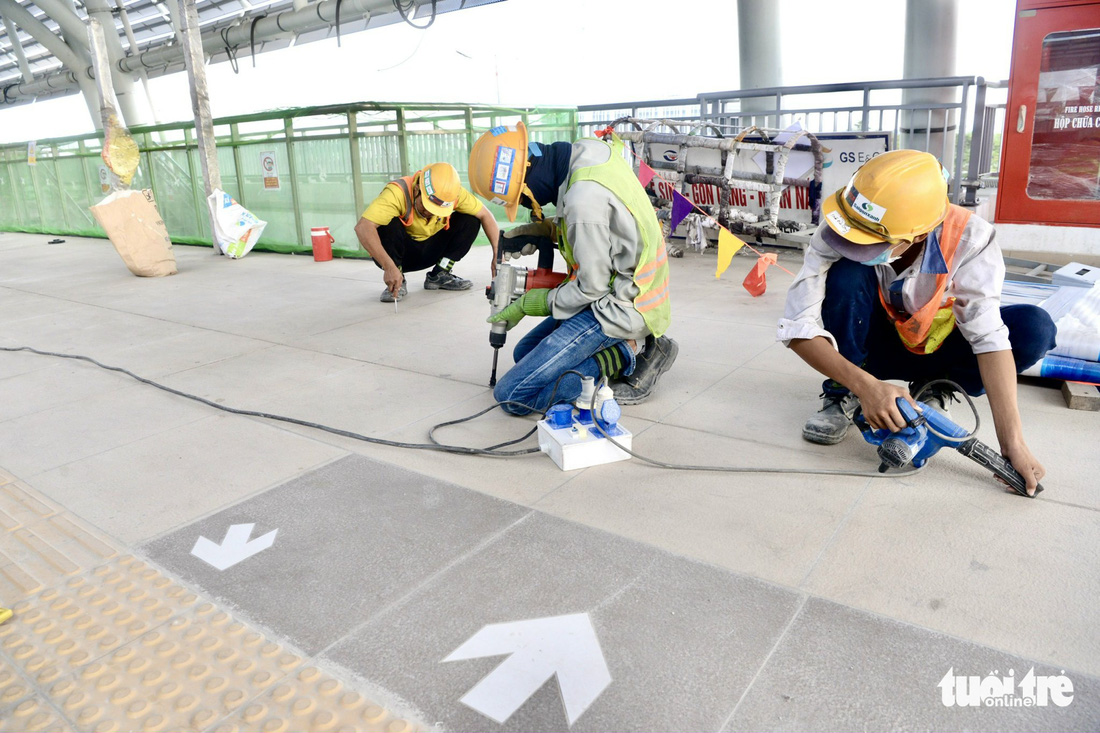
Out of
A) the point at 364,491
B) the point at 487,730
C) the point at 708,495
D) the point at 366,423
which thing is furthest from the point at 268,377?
the point at 487,730

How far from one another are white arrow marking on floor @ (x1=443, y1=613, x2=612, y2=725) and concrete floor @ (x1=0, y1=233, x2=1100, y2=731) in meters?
0.02

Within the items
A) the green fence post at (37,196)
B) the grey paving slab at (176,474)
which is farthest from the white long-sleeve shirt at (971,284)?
the green fence post at (37,196)

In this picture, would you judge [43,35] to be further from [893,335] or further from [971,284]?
[971,284]

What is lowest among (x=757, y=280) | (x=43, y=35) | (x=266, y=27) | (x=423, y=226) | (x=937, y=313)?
(x=757, y=280)

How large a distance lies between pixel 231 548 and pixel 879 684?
197 cm

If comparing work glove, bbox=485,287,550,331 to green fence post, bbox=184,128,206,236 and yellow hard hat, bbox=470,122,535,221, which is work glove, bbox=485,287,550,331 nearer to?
yellow hard hat, bbox=470,122,535,221

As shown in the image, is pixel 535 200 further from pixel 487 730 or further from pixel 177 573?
pixel 487 730

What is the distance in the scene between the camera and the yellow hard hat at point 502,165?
10.1 feet

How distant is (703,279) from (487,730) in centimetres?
549

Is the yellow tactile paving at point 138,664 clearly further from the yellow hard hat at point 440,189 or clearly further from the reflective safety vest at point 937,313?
the yellow hard hat at point 440,189

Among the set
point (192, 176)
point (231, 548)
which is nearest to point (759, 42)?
point (192, 176)

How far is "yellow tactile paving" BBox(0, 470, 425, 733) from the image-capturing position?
1.67 metres

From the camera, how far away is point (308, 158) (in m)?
9.38

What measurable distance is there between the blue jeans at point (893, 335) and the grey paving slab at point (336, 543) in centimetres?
148
